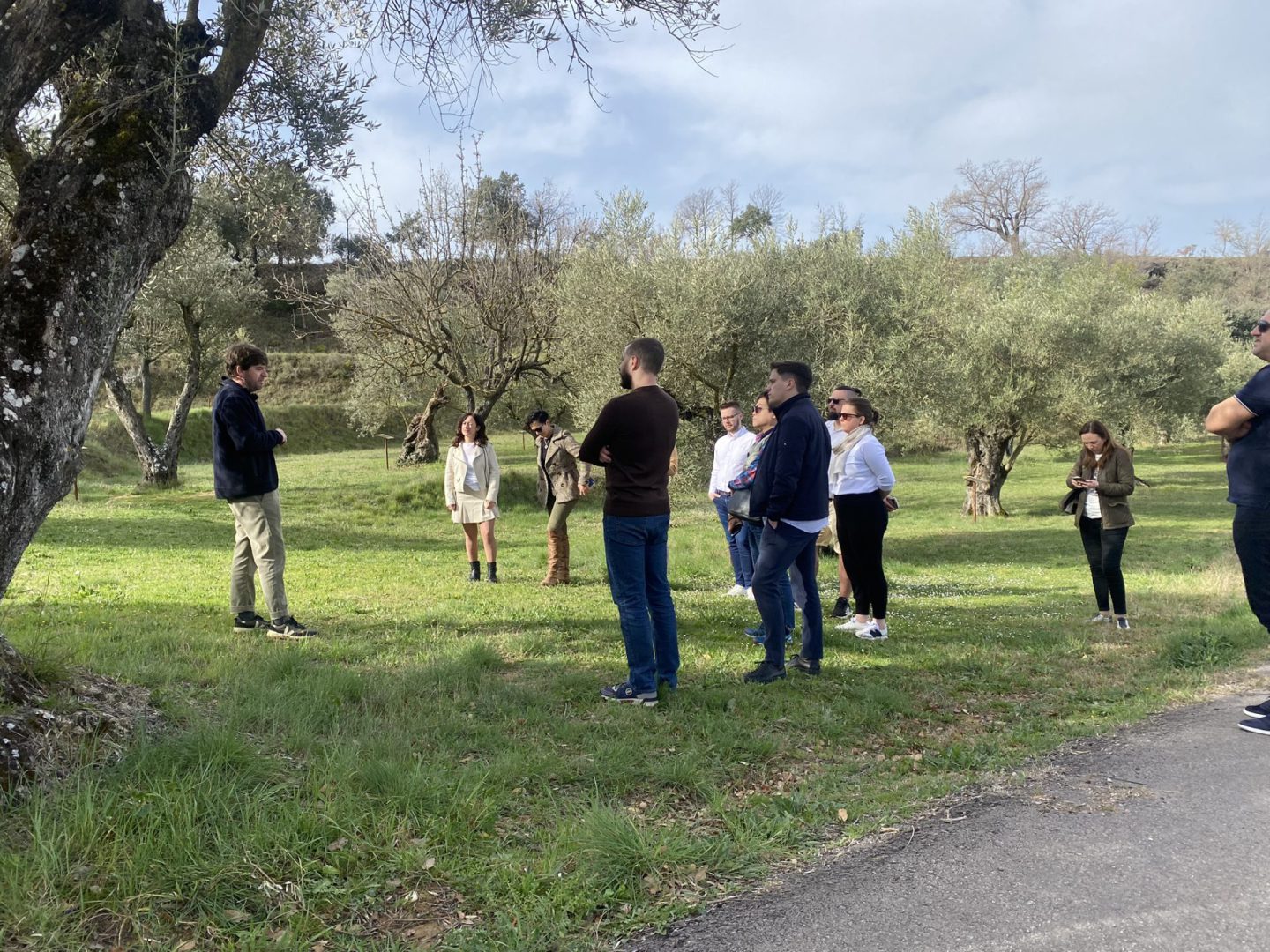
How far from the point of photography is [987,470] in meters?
26.3

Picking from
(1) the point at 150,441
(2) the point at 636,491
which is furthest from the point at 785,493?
(1) the point at 150,441

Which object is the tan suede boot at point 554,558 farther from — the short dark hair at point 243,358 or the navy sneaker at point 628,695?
the navy sneaker at point 628,695

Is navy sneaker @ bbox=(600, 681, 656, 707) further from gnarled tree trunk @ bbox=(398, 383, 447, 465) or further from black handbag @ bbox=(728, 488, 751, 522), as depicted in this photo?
gnarled tree trunk @ bbox=(398, 383, 447, 465)

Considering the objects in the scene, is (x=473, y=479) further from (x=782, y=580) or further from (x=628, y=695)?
(x=628, y=695)

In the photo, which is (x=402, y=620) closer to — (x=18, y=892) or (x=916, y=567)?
(x=18, y=892)

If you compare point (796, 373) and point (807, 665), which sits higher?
point (796, 373)

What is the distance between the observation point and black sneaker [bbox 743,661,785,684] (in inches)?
233

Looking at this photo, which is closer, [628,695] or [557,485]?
[628,695]

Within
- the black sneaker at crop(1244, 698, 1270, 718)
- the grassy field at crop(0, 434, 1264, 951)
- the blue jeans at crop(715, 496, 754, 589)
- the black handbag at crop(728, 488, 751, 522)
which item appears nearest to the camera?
the grassy field at crop(0, 434, 1264, 951)

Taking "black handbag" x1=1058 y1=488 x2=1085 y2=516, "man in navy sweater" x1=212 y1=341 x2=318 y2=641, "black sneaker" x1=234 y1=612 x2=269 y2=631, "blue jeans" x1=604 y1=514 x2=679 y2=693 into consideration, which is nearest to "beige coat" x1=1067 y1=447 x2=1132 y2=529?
"black handbag" x1=1058 y1=488 x2=1085 y2=516

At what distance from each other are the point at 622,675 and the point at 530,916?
3.07 metres

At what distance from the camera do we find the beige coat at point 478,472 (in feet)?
34.8

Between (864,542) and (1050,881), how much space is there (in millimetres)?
4584

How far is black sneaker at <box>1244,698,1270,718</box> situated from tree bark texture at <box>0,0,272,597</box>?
7227 millimetres
